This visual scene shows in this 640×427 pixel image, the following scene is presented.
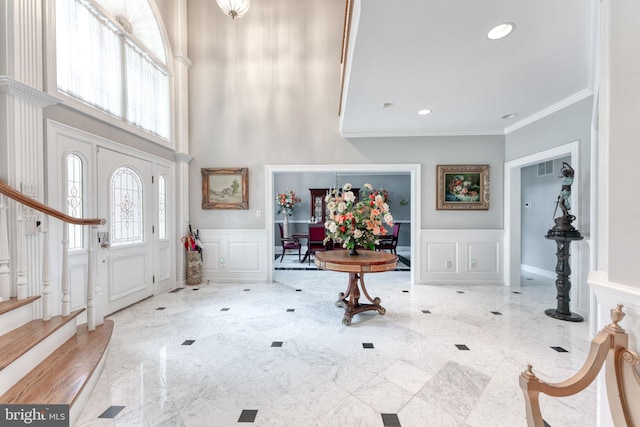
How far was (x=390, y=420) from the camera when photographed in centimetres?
157

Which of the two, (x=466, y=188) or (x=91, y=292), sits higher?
(x=466, y=188)

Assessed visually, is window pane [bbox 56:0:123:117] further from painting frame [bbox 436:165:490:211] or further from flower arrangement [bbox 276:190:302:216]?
flower arrangement [bbox 276:190:302:216]

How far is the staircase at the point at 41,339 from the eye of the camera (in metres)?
1.56

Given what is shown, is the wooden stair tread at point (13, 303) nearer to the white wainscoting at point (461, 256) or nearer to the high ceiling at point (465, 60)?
the high ceiling at point (465, 60)

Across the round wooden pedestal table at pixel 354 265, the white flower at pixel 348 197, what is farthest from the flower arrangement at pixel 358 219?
the round wooden pedestal table at pixel 354 265

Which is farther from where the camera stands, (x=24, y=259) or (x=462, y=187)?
(x=462, y=187)

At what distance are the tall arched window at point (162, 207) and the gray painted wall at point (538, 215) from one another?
22.4 ft

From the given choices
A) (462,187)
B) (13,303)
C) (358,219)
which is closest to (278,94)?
(358,219)

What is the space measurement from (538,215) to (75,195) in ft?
24.2

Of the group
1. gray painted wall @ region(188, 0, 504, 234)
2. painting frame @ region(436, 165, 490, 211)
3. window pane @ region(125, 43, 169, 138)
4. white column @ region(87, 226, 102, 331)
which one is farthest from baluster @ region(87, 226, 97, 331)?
painting frame @ region(436, 165, 490, 211)

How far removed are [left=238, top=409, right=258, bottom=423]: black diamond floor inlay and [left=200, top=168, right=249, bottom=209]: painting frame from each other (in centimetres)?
338

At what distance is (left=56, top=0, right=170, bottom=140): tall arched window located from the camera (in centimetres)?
271

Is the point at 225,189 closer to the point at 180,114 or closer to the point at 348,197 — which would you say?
the point at 180,114

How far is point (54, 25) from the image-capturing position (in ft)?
8.09
